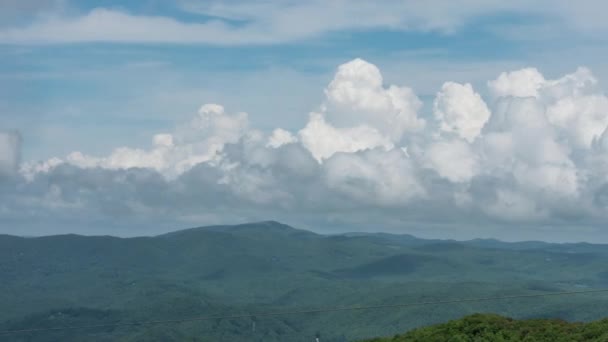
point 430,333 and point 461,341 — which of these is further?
point 430,333

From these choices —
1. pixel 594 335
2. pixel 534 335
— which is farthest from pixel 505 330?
pixel 594 335

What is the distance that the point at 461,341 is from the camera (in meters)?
80.8

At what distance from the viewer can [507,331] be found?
260ft

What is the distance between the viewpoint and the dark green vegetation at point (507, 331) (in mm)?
74250

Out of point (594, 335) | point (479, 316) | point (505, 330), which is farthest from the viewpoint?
point (479, 316)

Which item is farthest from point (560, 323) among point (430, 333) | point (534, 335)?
point (430, 333)

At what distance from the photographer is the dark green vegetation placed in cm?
7425

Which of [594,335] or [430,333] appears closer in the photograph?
[594,335]

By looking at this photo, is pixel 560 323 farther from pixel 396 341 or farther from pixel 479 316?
pixel 396 341

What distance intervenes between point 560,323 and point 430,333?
1317 centimetres

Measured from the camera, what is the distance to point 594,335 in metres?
73.1

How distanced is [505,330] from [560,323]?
A: 17.5ft

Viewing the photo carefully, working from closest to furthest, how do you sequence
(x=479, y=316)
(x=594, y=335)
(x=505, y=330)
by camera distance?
(x=594, y=335), (x=505, y=330), (x=479, y=316)

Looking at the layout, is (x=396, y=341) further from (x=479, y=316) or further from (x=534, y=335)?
(x=534, y=335)
